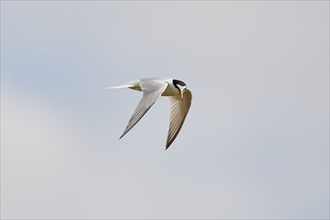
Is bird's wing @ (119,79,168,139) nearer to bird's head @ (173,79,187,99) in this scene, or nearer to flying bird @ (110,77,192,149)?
flying bird @ (110,77,192,149)

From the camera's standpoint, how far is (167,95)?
19.8m

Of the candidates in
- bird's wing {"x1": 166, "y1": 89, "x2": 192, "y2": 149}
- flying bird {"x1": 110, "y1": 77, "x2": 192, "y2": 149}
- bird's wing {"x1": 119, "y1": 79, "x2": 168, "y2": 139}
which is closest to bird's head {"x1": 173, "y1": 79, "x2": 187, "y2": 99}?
flying bird {"x1": 110, "y1": 77, "x2": 192, "y2": 149}

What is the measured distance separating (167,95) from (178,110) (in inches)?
89.2

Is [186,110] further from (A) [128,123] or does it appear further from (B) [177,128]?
(A) [128,123]

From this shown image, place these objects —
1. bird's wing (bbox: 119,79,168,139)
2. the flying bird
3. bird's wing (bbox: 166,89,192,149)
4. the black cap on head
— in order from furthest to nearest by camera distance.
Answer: bird's wing (bbox: 166,89,192,149) → the black cap on head → the flying bird → bird's wing (bbox: 119,79,168,139)

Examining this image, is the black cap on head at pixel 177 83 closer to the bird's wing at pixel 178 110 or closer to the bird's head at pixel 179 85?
the bird's head at pixel 179 85

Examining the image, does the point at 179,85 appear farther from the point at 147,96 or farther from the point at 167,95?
the point at 147,96

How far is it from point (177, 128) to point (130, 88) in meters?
2.75

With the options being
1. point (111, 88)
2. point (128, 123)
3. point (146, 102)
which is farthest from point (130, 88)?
point (128, 123)

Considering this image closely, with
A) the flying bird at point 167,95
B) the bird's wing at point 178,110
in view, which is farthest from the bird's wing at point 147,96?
the bird's wing at point 178,110

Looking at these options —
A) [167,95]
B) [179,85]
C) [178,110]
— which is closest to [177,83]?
[179,85]

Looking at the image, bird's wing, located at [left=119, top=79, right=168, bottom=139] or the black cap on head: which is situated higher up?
the black cap on head

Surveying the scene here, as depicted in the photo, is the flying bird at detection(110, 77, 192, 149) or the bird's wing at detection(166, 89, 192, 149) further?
the bird's wing at detection(166, 89, 192, 149)

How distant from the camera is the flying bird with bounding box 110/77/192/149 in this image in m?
16.6
